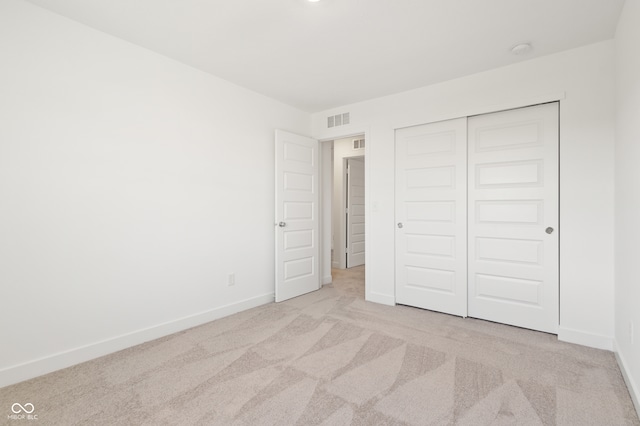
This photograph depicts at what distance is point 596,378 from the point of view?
2035 mm

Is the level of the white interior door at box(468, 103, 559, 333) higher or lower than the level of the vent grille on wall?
lower

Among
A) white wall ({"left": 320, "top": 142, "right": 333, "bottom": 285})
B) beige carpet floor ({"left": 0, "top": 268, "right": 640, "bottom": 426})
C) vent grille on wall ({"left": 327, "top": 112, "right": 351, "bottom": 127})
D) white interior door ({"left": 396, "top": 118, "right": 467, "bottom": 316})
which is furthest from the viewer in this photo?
white wall ({"left": 320, "top": 142, "right": 333, "bottom": 285})

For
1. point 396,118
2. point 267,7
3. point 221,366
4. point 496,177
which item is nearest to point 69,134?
point 267,7

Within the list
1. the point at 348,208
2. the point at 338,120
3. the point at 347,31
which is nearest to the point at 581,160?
the point at 347,31

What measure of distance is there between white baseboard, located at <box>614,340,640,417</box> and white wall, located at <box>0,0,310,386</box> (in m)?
3.16

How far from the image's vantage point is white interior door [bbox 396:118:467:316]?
3217 mm

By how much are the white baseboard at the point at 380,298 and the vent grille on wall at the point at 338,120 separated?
226 centimetres

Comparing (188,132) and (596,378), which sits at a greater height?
(188,132)

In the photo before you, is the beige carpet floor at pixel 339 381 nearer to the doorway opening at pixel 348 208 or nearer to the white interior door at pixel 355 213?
the doorway opening at pixel 348 208

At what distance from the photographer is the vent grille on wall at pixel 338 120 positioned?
4020 millimetres

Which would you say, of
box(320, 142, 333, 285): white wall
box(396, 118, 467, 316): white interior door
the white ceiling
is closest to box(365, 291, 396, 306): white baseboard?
box(396, 118, 467, 316): white interior door

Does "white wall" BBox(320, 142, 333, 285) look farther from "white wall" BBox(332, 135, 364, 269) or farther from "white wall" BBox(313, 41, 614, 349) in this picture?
"white wall" BBox(313, 41, 614, 349)

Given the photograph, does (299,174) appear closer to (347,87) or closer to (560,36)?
(347,87)

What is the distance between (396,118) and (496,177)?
1290 millimetres
